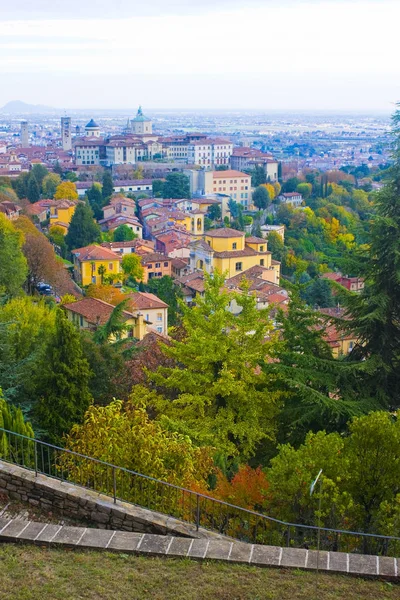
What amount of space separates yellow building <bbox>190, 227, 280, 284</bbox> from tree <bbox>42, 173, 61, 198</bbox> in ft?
86.6

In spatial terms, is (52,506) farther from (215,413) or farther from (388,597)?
(215,413)

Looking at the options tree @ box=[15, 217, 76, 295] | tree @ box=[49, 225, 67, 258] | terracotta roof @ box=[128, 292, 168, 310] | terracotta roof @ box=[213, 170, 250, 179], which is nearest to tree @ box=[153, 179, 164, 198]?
terracotta roof @ box=[213, 170, 250, 179]

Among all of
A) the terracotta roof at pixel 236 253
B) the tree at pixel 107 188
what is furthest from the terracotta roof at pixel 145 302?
the tree at pixel 107 188

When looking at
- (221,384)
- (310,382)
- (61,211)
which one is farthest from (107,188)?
(310,382)

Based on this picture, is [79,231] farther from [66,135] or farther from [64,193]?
[66,135]

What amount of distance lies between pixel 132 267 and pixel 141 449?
37.5m

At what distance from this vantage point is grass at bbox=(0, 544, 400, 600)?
6.46 meters

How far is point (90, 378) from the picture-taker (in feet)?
51.7

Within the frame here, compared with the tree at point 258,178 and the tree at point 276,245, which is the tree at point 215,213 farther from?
the tree at point 258,178

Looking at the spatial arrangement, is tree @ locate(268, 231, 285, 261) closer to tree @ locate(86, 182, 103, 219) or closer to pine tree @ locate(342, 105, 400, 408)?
tree @ locate(86, 182, 103, 219)

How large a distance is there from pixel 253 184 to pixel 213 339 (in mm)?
82143

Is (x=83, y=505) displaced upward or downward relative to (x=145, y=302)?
upward

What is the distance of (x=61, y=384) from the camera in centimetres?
1378

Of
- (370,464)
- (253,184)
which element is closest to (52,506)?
(370,464)
